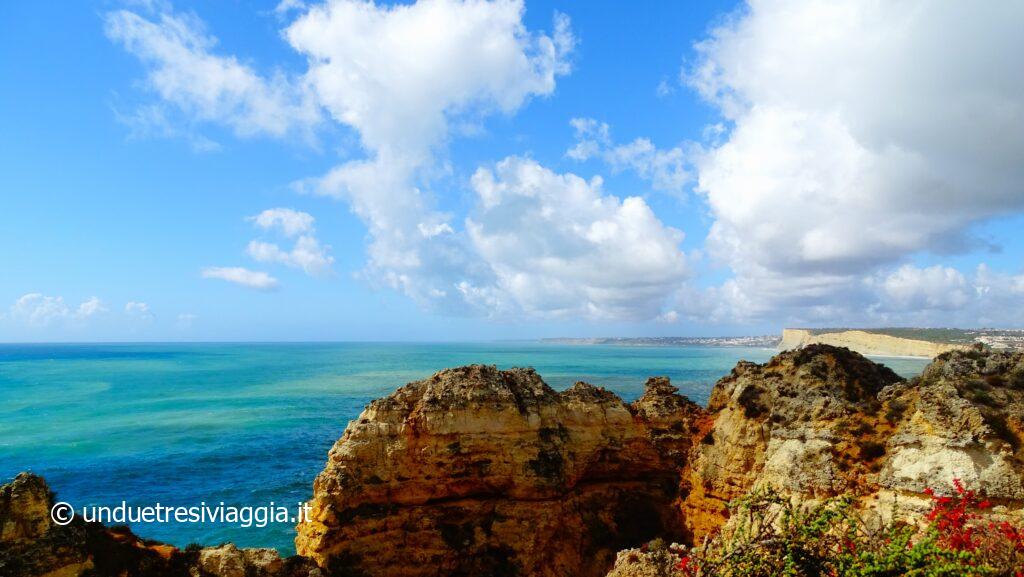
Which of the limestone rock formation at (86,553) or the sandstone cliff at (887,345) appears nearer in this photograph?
the limestone rock formation at (86,553)

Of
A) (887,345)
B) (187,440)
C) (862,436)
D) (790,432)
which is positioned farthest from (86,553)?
(887,345)

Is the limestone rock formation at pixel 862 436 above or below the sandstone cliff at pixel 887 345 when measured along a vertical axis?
above

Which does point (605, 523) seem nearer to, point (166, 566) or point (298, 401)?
point (166, 566)

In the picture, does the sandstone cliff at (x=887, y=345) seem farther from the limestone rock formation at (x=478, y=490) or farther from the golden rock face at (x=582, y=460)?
the limestone rock formation at (x=478, y=490)

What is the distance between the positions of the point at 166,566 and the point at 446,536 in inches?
313

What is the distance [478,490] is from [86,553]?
1066 centimetres

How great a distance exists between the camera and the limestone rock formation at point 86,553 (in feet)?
36.3

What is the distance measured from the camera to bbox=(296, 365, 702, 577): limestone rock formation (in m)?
16.5

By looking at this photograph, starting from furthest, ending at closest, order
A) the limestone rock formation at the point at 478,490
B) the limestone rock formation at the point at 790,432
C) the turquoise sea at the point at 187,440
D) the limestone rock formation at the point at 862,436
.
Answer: the turquoise sea at the point at 187,440 → the limestone rock formation at the point at 478,490 → the limestone rock formation at the point at 790,432 → the limestone rock formation at the point at 862,436

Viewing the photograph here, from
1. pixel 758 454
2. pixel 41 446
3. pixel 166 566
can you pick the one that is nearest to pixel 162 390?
pixel 41 446

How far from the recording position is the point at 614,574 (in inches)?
398

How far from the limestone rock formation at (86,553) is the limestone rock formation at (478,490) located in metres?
3.09

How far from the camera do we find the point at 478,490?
17.8 metres

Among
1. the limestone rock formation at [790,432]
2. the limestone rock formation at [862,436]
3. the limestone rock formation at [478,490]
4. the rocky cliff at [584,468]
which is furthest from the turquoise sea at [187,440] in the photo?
the limestone rock formation at [862,436]
